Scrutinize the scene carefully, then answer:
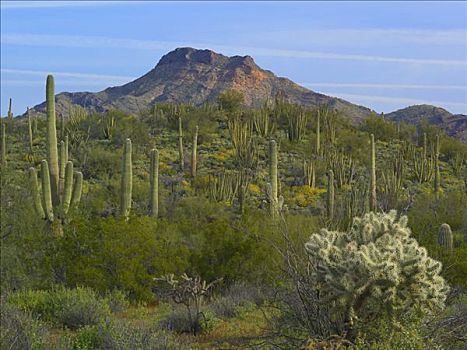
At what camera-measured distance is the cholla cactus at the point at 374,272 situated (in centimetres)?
514

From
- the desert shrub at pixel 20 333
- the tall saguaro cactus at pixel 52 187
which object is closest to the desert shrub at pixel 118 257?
the tall saguaro cactus at pixel 52 187

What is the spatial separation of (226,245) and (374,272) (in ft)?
30.6

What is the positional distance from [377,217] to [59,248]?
9.62 m

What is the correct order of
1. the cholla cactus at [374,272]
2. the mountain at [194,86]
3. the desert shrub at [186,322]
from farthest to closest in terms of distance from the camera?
the mountain at [194,86], the desert shrub at [186,322], the cholla cactus at [374,272]

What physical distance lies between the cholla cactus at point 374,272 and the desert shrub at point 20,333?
3426 mm

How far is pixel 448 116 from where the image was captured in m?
74.4

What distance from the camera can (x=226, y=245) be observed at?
1431cm

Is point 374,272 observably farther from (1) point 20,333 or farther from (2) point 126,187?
(2) point 126,187

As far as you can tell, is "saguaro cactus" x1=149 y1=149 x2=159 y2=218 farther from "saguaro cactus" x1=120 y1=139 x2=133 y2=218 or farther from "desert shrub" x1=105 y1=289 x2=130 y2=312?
"desert shrub" x1=105 y1=289 x2=130 y2=312

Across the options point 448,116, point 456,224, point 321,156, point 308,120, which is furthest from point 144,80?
point 456,224

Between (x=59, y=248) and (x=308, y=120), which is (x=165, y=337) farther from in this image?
(x=308, y=120)

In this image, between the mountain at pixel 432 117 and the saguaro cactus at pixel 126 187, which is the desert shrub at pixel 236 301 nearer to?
the saguaro cactus at pixel 126 187

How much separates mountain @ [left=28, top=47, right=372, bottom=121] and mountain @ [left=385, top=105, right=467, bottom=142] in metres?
10.3

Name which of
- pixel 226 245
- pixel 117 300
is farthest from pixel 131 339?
pixel 226 245
